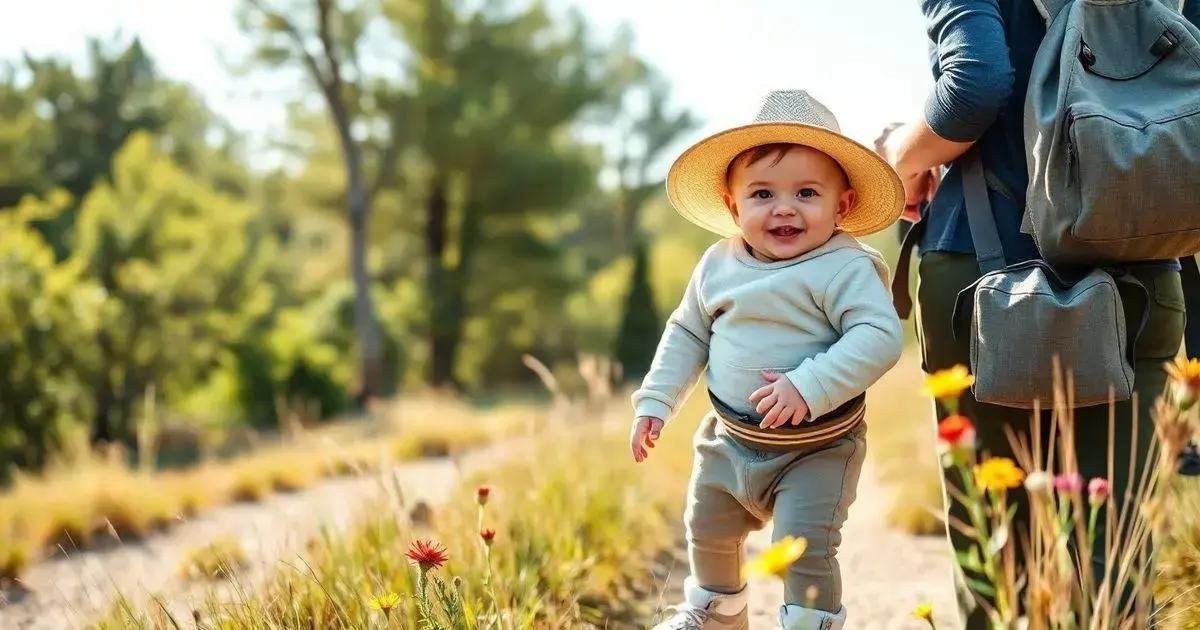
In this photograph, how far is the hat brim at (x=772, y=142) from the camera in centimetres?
204

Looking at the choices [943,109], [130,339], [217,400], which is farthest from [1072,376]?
[217,400]

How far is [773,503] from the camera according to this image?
6.73 feet

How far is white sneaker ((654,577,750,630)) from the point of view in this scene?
7.03 ft

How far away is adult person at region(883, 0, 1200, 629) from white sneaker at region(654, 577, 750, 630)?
0.49 metres

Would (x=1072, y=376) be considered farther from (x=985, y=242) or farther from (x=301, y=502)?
(x=301, y=502)

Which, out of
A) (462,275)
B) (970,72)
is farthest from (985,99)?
(462,275)

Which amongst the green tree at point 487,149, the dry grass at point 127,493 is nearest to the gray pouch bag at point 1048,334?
the dry grass at point 127,493

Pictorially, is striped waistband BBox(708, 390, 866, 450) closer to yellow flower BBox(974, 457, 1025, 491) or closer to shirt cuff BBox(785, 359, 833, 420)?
shirt cuff BBox(785, 359, 833, 420)

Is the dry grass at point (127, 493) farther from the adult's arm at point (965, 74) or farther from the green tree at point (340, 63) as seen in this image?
the green tree at point (340, 63)

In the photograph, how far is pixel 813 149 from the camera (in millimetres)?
2098

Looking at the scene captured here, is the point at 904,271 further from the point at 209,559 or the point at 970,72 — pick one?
the point at 209,559

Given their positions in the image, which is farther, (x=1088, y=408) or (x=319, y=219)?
(x=319, y=219)

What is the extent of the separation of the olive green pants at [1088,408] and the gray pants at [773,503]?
24 cm

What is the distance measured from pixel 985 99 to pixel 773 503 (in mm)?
912
